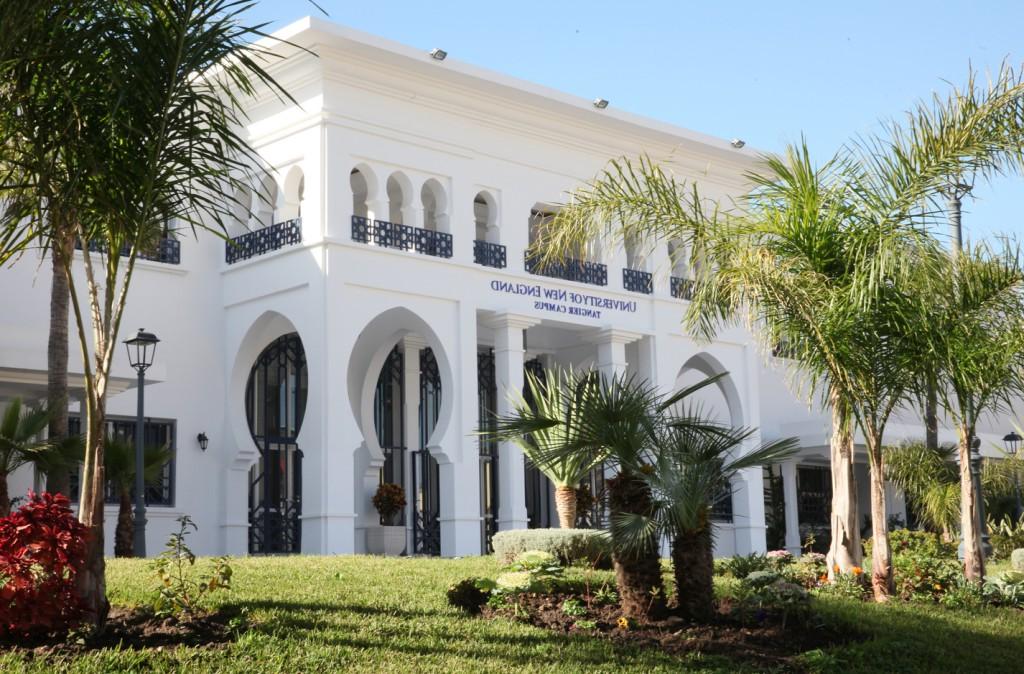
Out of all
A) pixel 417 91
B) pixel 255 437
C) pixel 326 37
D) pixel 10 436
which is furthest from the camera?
pixel 255 437

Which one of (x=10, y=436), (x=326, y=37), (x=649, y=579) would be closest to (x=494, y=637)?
(x=649, y=579)

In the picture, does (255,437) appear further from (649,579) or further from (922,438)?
(922,438)

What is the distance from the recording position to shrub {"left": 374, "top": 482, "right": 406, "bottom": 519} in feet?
82.0

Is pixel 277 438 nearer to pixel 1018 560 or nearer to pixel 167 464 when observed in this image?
pixel 167 464

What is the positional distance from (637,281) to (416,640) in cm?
1901

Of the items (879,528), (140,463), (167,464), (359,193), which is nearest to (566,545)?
(879,528)

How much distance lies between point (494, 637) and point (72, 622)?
3.28 m

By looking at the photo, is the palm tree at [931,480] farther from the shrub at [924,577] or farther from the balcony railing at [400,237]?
the shrub at [924,577]

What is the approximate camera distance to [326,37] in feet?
73.8

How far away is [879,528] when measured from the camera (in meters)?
13.7

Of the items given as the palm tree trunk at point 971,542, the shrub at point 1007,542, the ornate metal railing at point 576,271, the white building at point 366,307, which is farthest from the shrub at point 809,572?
the shrub at point 1007,542

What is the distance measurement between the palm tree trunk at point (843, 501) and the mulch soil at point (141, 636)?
22.9ft

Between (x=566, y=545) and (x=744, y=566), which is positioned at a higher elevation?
(x=566, y=545)

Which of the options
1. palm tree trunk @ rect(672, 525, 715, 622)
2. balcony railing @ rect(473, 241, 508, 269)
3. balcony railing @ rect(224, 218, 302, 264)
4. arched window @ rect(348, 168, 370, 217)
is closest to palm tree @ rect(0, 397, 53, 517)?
balcony railing @ rect(224, 218, 302, 264)
